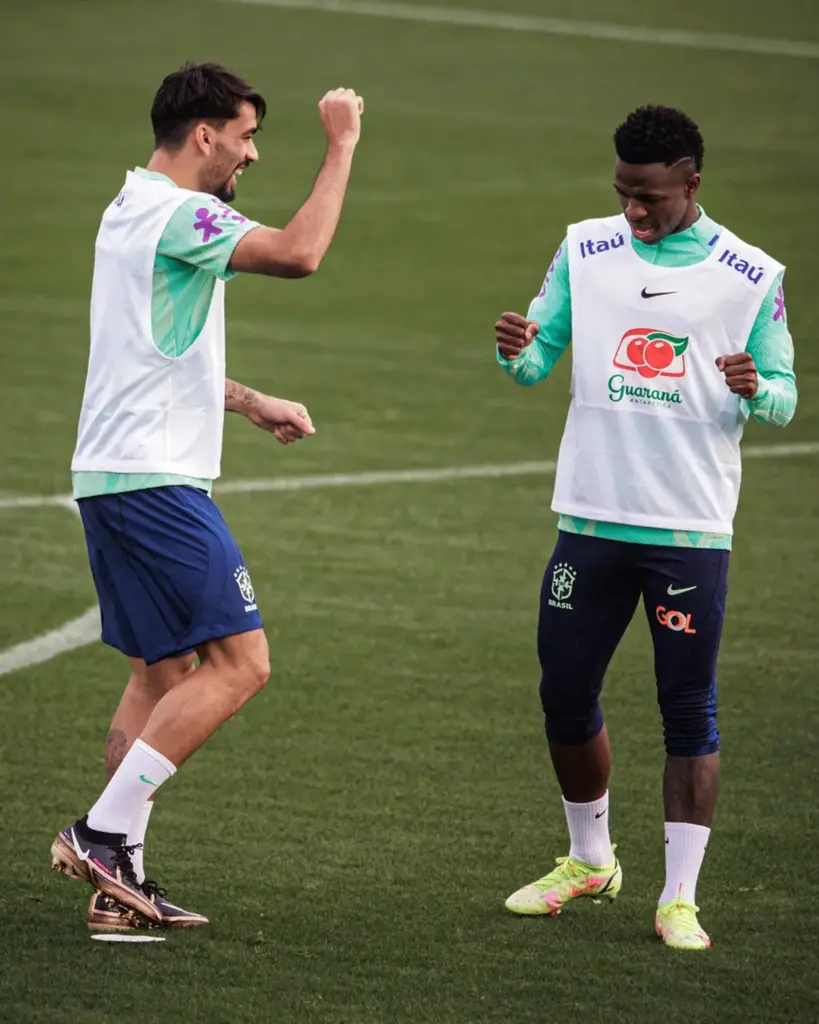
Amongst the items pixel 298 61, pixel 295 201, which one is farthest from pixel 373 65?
pixel 295 201

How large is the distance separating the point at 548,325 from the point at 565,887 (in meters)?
1.60

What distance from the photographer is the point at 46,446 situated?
12.4 meters

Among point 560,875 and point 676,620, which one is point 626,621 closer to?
point 676,620

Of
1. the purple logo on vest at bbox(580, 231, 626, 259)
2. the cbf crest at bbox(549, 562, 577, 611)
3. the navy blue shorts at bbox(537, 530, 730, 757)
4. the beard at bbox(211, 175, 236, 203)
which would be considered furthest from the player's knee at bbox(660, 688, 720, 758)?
the beard at bbox(211, 175, 236, 203)

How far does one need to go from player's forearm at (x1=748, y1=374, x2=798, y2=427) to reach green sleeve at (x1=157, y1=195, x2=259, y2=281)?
141 cm

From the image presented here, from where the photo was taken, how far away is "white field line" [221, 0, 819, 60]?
85.1 feet

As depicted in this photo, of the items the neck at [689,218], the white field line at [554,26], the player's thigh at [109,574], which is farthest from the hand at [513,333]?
the white field line at [554,26]

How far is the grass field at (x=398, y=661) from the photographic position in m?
5.47

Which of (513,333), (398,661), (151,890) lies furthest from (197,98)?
(398,661)

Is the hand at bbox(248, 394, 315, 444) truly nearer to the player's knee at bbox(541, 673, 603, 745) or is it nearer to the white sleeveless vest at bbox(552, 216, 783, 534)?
the white sleeveless vest at bbox(552, 216, 783, 534)

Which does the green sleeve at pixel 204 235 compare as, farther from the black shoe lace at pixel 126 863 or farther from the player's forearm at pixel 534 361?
the black shoe lace at pixel 126 863

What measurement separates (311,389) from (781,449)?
125 inches

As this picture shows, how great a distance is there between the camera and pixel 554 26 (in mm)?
26734

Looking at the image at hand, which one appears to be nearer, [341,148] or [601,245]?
[341,148]
